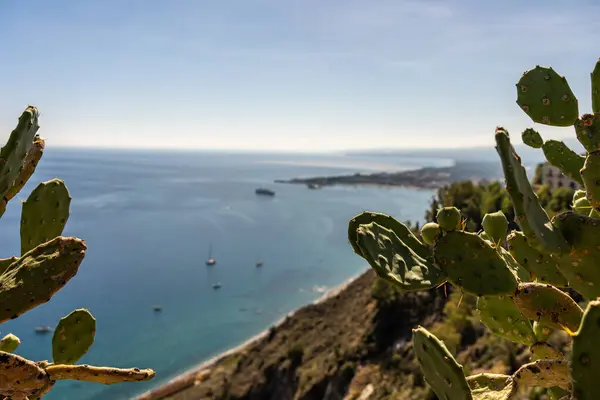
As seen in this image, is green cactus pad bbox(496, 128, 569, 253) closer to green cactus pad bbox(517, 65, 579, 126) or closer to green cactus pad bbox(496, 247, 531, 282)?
green cactus pad bbox(496, 247, 531, 282)

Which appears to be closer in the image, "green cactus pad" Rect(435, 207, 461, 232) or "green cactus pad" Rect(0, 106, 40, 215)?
"green cactus pad" Rect(435, 207, 461, 232)

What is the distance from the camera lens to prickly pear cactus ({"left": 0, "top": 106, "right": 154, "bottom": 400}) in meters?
1.40

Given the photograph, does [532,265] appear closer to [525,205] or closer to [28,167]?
[525,205]

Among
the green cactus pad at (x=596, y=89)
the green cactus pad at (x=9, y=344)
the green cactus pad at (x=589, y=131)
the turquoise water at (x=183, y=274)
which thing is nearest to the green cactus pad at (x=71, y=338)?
the green cactus pad at (x=9, y=344)

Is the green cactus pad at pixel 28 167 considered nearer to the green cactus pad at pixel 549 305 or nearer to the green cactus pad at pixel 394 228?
the green cactus pad at pixel 394 228

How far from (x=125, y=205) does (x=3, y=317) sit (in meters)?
67.6

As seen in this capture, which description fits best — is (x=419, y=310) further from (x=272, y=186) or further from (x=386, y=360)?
(x=272, y=186)

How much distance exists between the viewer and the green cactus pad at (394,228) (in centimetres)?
155

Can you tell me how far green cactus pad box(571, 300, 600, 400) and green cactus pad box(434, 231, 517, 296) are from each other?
39cm

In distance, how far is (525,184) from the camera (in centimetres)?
131

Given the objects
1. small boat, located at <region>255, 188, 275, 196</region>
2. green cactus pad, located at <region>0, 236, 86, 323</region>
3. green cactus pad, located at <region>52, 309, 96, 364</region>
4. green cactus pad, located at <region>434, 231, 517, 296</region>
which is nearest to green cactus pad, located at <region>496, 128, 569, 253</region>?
green cactus pad, located at <region>434, 231, 517, 296</region>

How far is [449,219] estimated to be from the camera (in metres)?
1.43

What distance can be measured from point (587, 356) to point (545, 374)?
51 centimetres

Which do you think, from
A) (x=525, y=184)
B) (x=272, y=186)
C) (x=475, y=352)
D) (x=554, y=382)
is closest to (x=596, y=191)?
(x=525, y=184)
